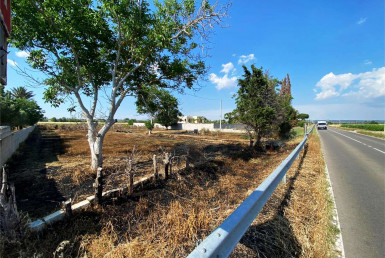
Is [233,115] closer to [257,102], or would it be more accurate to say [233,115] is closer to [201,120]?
[257,102]

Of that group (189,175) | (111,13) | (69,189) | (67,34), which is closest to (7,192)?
(69,189)

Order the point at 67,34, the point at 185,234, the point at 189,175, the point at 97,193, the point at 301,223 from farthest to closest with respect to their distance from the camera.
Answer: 1. the point at 189,175
2. the point at 67,34
3. the point at 97,193
4. the point at 301,223
5. the point at 185,234

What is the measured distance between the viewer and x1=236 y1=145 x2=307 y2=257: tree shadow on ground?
7.58ft

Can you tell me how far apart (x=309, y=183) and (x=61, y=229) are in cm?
577

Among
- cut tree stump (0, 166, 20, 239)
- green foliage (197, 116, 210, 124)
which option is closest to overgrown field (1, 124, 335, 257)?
cut tree stump (0, 166, 20, 239)

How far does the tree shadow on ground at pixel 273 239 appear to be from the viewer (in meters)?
2.31

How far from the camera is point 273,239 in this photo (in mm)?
2555

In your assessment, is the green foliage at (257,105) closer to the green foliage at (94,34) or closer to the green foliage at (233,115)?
the green foliage at (233,115)

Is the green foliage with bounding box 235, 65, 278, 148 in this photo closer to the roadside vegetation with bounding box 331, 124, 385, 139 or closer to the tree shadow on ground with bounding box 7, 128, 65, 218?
the tree shadow on ground with bounding box 7, 128, 65, 218

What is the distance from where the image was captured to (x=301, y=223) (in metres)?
2.91

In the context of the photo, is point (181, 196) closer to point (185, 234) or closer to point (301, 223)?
point (185, 234)

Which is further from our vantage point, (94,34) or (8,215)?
(94,34)

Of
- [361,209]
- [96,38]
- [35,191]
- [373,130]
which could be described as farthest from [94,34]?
[373,130]

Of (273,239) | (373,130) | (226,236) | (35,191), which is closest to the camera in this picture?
(226,236)
